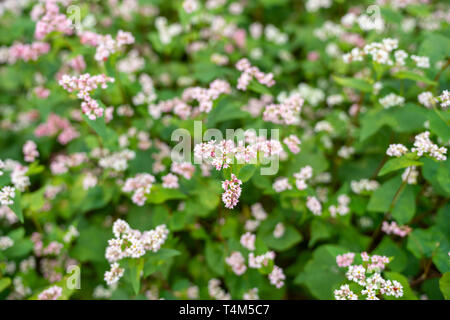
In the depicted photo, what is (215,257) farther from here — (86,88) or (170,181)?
(86,88)

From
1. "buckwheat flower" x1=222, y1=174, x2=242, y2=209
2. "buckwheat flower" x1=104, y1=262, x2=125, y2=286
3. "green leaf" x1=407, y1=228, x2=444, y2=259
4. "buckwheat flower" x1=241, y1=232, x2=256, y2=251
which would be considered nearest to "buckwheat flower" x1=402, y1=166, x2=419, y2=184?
"green leaf" x1=407, y1=228, x2=444, y2=259

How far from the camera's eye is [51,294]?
9.96 feet

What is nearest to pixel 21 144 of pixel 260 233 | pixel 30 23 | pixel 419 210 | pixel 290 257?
pixel 30 23

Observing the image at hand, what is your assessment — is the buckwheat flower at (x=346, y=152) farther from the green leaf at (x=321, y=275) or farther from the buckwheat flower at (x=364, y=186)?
the green leaf at (x=321, y=275)

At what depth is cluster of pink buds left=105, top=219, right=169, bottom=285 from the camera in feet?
9.06

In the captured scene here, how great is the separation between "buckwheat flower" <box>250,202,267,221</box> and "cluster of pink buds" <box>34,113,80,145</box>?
2259 millimetres

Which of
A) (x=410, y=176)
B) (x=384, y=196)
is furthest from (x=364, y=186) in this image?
(x=410, y=176)

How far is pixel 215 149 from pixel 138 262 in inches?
42.4

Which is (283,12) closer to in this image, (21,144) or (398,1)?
(398,1)

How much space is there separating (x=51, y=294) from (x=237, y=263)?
154 cm

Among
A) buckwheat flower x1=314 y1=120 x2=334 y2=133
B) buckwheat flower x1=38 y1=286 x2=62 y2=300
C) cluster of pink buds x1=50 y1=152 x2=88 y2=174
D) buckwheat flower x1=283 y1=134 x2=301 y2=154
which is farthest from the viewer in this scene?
buckwheat flower x1=314 y1=120 x2=334 y2=133

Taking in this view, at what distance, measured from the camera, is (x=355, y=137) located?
163 inches

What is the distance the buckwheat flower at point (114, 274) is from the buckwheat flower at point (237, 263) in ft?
3.02

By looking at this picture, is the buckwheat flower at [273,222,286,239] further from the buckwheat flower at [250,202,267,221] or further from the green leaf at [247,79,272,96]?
the green leaf at [247,79,272,96]
